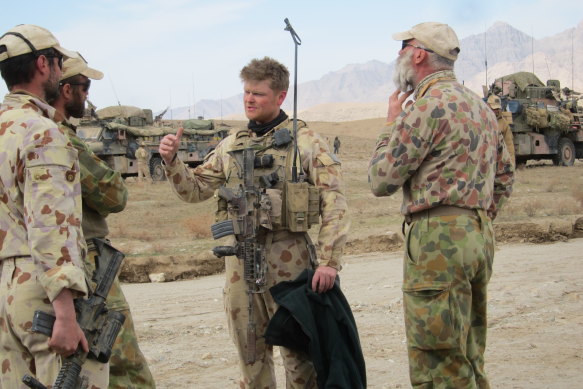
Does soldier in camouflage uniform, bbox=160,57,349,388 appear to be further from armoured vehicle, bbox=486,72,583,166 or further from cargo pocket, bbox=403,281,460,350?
armoured vehicle, bbox=486,72,583,166

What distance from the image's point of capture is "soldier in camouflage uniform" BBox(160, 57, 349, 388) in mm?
4090

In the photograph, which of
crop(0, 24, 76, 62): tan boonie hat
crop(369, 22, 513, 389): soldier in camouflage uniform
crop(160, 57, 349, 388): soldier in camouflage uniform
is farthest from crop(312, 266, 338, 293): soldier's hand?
crop(0, 24, 76, 62): tan boonie hat

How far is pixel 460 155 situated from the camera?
11.6 ft

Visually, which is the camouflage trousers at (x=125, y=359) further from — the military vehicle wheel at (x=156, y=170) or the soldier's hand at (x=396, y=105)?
the military vehicle wheel at (x=156, y=170)

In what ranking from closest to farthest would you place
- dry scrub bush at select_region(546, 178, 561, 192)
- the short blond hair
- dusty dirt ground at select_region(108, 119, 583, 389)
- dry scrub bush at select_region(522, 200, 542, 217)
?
the short blond hair → dusty dirt ground at select_region(108, 119, 583, 389) → dry scrub bush at select_region(522, 200, 542, 217) → dry scrub bush at select_region(546, 178, 561, 192)

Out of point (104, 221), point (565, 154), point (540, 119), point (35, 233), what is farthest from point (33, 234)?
point (565, 154)

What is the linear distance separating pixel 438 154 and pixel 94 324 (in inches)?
67.2

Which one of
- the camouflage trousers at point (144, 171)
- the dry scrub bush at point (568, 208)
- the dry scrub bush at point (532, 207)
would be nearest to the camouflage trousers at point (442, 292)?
the dry scrub bush at point (532, 207)

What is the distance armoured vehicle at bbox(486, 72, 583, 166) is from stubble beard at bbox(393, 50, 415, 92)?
22.4m

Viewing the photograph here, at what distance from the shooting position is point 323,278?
4020 millimetres

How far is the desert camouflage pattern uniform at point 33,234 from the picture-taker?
8.95 feet

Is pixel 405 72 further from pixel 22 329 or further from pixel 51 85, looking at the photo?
pixel 22 329

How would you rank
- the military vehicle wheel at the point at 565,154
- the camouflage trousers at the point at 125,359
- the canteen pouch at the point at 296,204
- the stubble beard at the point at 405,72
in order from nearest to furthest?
the camouflage trousers at the point at 125,359, the stubble beard at the point at 405,72, the canteen pouch at the point at 296,204, the military vehicle wheel at the point at 565,154

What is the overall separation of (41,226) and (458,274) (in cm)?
186
